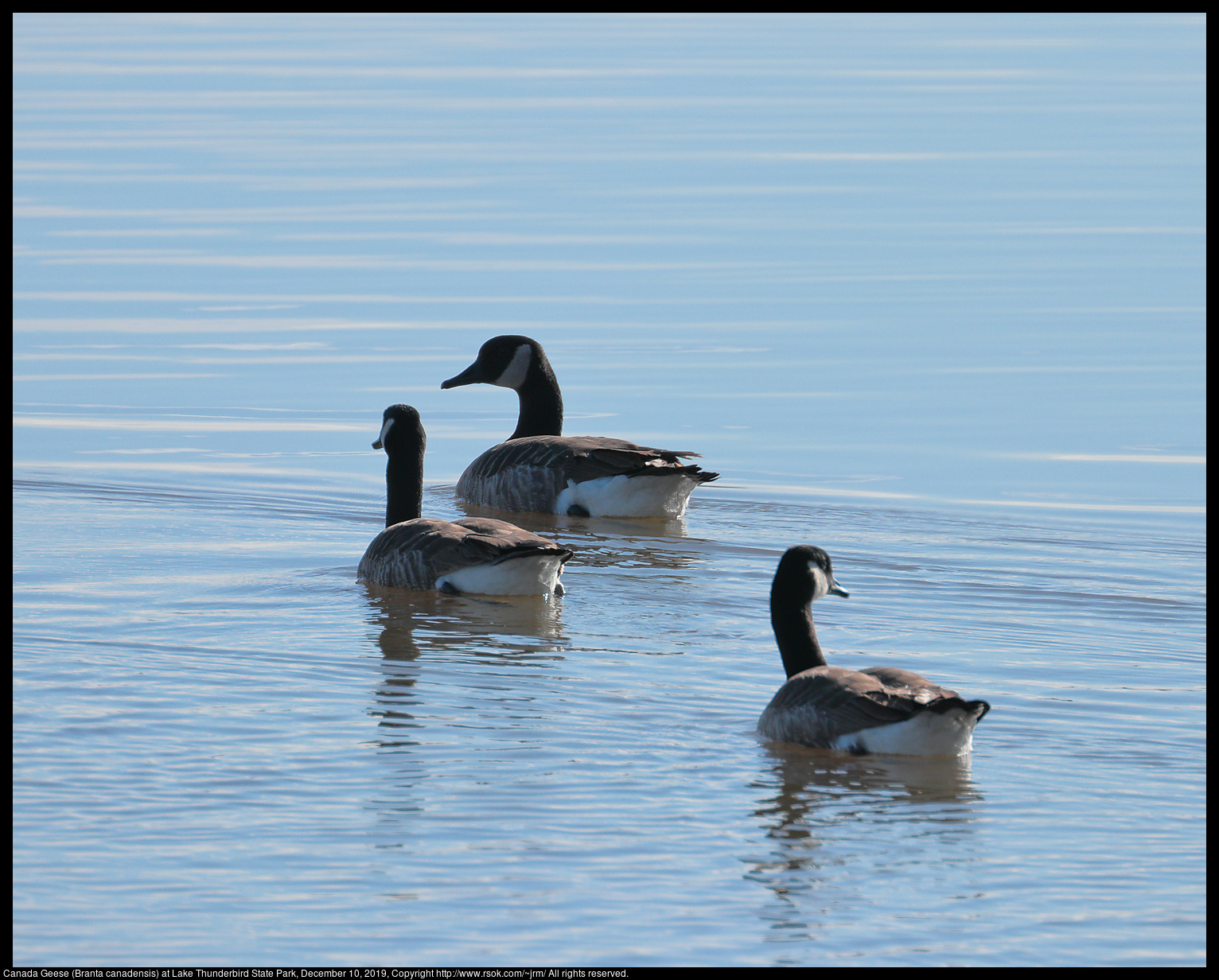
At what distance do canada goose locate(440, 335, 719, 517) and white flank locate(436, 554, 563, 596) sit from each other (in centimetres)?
327

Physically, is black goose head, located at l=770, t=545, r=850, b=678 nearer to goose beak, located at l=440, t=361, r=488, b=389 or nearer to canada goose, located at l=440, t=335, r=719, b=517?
canada goose, located at l=440, t=335, r=719, b=517

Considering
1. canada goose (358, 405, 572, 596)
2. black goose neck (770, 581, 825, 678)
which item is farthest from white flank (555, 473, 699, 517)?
black goose neck (770, 581, 825, 678)

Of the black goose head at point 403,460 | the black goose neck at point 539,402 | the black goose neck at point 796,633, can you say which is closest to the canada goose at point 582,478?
the black goose neck at point 539,402

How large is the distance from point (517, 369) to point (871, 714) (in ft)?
34.6

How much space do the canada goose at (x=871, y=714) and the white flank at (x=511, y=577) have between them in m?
3.27

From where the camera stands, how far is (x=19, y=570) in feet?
44.9

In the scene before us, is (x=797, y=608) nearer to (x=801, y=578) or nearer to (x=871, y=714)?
(x=801, y=578)

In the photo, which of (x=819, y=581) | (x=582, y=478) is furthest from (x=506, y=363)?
(x=819, y=581)

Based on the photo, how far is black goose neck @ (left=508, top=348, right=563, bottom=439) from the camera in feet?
62.5

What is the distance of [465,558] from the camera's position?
12930mm

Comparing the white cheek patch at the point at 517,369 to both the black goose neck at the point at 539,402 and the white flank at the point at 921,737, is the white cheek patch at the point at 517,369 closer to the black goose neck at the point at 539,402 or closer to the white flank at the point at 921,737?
the black goose neck at the point at 539,402

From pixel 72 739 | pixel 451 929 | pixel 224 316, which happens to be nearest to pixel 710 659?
pixel 72 739

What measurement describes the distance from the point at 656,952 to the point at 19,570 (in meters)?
8.13

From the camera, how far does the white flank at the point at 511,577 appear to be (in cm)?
1277
